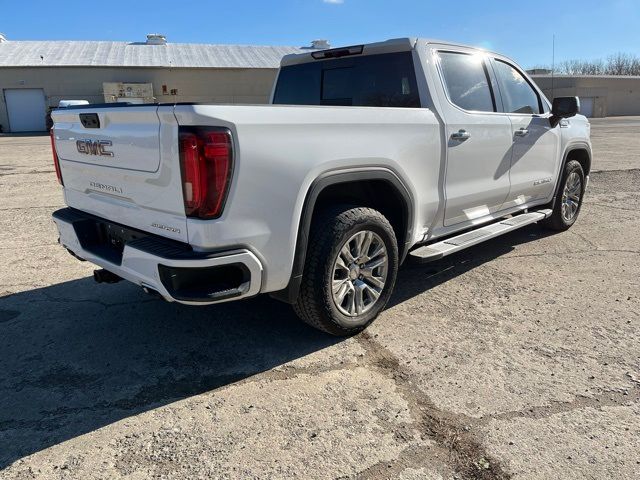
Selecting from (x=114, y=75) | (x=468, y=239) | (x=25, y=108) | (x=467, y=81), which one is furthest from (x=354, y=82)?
(x=25, y=108)

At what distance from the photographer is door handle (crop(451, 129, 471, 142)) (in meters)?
4.10

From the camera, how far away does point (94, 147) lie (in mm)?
3279

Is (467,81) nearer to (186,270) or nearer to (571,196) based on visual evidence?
(571,196)

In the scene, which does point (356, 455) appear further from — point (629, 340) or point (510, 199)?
point (510, 199)

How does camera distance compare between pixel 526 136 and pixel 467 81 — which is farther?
pixel 526 136

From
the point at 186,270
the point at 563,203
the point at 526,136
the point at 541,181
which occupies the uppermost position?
the point at 526,136

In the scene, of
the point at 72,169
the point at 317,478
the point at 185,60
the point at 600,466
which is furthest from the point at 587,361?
the point at 185,60

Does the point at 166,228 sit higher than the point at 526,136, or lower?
lower

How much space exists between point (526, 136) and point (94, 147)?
13.0 ft

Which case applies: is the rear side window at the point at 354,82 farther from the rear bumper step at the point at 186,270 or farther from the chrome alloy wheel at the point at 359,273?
the rear bumper step at the point at 186,270

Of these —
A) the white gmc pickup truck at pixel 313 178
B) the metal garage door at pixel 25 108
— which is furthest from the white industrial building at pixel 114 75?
the white gmc pickup truck at pixel 313 178

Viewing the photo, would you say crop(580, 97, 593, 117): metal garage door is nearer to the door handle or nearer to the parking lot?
the parking lot

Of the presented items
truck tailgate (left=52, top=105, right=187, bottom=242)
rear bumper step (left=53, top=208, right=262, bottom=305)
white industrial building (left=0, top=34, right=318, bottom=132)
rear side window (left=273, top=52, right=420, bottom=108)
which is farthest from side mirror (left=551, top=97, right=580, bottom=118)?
white industrial building (left=0, top=34, right=318, bottom=132)

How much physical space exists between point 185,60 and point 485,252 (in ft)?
124
